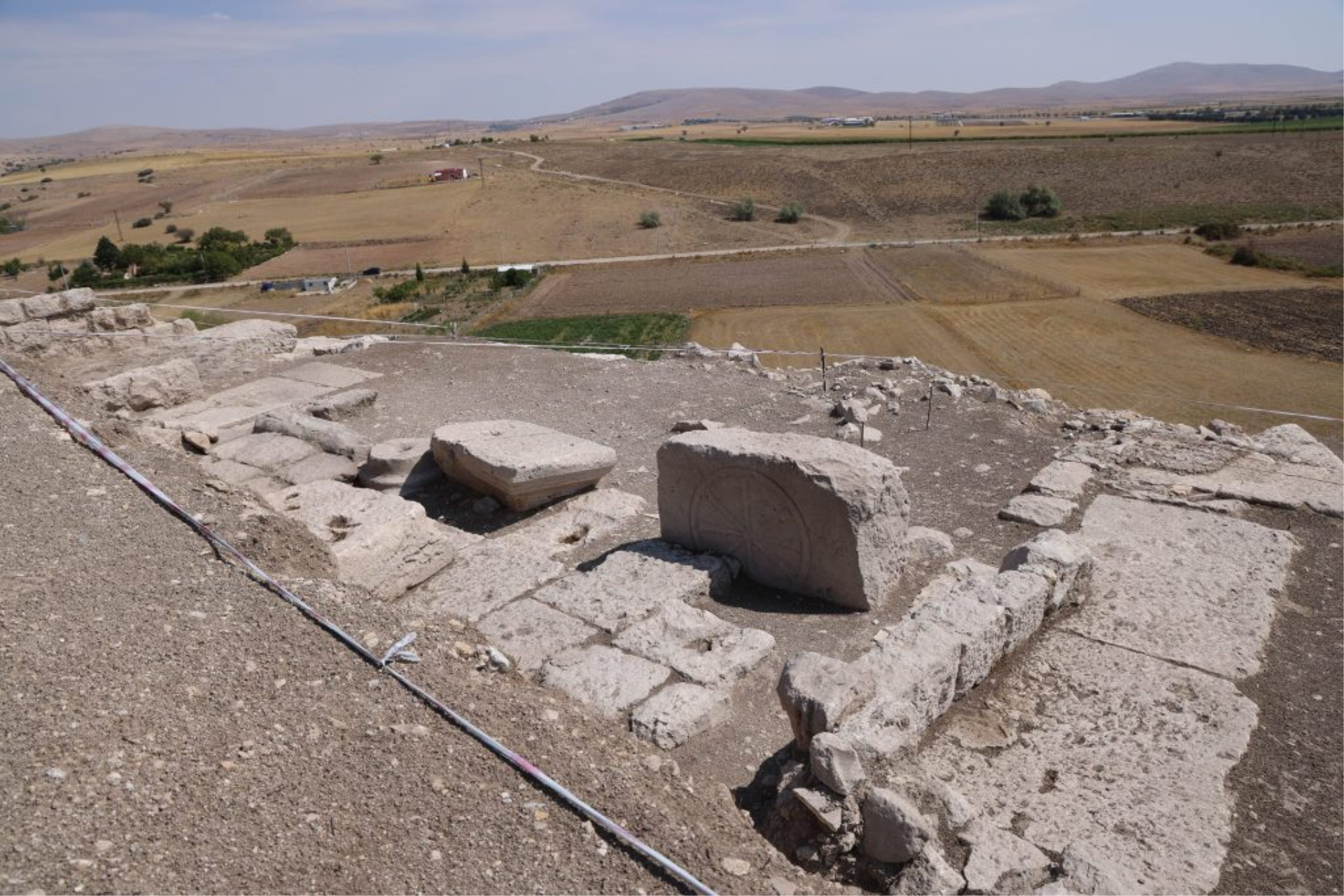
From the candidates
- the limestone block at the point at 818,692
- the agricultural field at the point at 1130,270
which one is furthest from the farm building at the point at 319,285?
the limestone block at the point at 818,692

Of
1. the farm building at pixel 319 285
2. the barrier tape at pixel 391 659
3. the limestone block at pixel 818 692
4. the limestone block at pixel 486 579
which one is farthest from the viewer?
the farm building at pixel 319 285

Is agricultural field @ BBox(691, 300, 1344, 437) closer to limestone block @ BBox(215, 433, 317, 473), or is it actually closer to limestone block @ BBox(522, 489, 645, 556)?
limestone block @ BBox(522, 489, 645, 556)

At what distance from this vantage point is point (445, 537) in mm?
6988

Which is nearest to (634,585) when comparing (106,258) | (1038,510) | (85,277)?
(1038,510)

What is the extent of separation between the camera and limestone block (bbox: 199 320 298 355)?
41.1 ft

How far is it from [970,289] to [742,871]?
104 ft

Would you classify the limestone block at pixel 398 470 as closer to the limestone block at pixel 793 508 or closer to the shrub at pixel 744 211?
the limestone block at pixel 793 508

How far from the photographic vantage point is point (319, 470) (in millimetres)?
8500

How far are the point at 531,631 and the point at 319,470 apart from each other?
3861 mm

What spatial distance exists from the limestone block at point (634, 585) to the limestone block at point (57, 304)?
10.2m

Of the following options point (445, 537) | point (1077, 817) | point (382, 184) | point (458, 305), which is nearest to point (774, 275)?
point (458, 305)

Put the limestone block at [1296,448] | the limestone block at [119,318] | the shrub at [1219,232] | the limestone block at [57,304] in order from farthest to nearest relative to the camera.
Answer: the shrub at [1219,232], the limestone block at [119,318], the limestone block at [57,304], the limestone block at [1296,448]

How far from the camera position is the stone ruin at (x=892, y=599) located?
13.3ft

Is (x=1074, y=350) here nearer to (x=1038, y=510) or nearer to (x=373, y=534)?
(x=1038, y=510)
